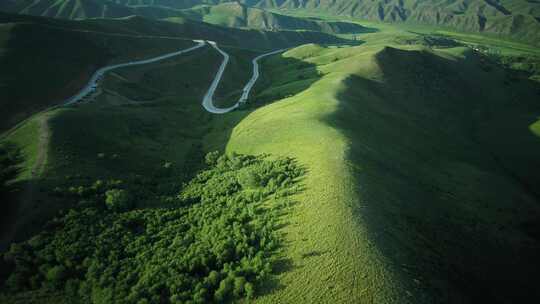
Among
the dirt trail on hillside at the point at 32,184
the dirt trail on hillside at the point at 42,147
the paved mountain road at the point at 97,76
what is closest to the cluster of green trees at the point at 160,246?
the dirt trail on hillside at the point at 32,184

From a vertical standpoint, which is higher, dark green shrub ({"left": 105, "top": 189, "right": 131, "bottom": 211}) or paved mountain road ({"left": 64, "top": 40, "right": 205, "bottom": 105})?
paved mountain road ({"left": 64, "top": 40, "right": 205, "bottom": 105})

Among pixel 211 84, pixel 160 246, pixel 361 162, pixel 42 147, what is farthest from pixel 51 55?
pixel 361 162

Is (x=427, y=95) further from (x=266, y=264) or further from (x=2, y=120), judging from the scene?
(x=2, y=120)

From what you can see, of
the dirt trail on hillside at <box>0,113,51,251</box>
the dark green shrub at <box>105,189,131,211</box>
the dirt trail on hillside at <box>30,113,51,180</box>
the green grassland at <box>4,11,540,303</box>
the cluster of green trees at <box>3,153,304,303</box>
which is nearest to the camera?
the cluster of green trees at <box>3,153,304,303</box>

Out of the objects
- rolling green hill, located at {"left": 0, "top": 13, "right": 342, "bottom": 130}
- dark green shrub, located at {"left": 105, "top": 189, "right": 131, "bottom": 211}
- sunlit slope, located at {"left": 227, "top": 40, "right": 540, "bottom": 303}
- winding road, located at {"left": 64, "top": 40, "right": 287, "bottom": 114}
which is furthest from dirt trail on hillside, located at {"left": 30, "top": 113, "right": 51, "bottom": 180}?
sunlit slope, located at {"left": 227, "top": 40, "right": 540, "bottom": 303}

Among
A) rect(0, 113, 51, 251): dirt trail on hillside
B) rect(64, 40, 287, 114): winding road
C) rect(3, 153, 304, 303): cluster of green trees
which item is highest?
rect(64, 40, 287, 114): winding road

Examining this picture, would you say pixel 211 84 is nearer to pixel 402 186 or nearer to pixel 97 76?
pixel 97 76

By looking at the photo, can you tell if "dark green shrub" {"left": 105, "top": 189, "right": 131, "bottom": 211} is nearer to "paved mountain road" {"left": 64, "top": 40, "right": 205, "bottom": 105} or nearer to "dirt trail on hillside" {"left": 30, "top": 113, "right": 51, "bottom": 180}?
"dirt trail on hillside" {"left": 30, "top": 113, "right": 51, "bottom": 180}
